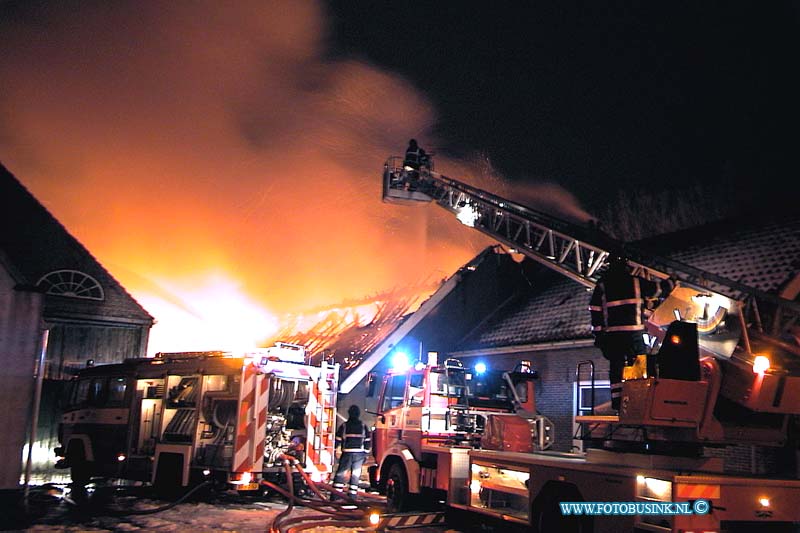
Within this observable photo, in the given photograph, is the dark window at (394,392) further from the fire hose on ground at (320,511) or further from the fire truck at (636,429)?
the fire hose on ground at (320,511)

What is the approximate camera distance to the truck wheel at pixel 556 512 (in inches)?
306

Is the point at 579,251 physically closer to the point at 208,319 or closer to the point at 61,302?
the point at 208,319

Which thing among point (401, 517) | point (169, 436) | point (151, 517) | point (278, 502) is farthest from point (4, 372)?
point (401, 517)

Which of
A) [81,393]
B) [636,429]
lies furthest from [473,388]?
[81,393]

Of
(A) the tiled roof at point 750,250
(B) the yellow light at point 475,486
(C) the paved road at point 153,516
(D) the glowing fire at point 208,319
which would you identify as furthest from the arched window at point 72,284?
(A) the tiled roof at point 750,250

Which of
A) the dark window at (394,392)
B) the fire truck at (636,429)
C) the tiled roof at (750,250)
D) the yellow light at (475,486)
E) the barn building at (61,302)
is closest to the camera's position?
the fire truck at (636,429)

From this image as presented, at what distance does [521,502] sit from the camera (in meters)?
8.89

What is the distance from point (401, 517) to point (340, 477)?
278 centimetres

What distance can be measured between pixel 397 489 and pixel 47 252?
11789 mm

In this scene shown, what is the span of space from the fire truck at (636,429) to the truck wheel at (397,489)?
2cm

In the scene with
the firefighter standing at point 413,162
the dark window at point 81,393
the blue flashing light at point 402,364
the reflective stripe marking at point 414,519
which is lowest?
the reflective stripe marking at point 414,519

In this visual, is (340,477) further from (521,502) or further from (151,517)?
(521,502)

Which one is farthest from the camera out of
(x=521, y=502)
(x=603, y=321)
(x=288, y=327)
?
(x=288, y=327)

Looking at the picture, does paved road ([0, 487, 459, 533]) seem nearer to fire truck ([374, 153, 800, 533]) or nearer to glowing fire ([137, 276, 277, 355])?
fire truck ([374, 153, 800, 533])
